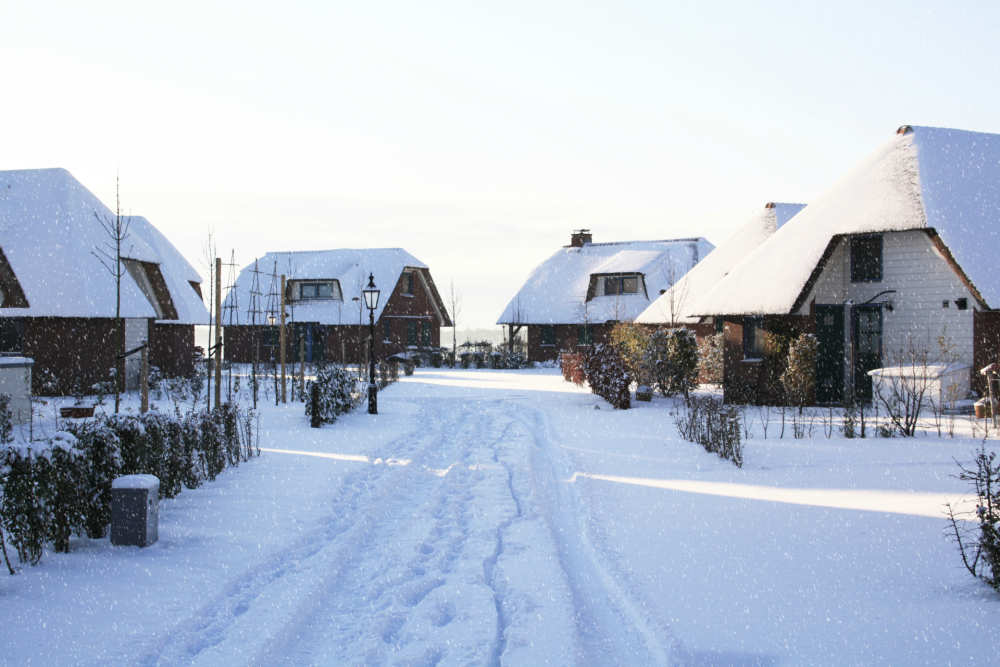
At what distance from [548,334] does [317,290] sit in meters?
14.2

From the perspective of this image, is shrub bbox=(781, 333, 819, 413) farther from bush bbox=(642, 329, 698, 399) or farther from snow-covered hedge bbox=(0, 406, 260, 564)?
snow-covered hedge bbox=(0, 406, 260, 564)

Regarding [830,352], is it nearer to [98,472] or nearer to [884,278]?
[884,278]

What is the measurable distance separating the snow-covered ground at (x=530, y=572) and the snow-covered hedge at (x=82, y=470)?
0.84 feet

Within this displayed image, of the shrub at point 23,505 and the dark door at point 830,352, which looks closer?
the shrub at point 23,505

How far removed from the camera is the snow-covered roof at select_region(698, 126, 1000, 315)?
58.5 feet

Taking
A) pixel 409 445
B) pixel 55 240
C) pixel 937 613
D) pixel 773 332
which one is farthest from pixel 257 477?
pixel 55 240

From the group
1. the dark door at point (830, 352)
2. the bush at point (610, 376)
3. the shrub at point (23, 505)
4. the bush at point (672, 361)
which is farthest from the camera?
the bush at point (672, 361)

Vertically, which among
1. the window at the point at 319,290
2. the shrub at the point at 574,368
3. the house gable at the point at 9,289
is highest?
the window at the point at 319,290

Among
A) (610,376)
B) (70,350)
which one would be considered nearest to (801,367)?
(610,376)

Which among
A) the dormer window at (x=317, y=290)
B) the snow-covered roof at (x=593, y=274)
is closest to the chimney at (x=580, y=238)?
the snow-covered roof at (x=593, y=274)

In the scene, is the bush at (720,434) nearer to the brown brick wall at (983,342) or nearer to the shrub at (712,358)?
the brown brick wall at (983,342)

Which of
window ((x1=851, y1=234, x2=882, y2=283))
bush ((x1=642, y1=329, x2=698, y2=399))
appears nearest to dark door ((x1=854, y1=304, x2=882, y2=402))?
window ((x1=851, y1=234, x2=882, y2=283))

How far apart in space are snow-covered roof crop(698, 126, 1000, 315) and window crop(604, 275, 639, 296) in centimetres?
1853

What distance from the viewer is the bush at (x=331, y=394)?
15805 mm
